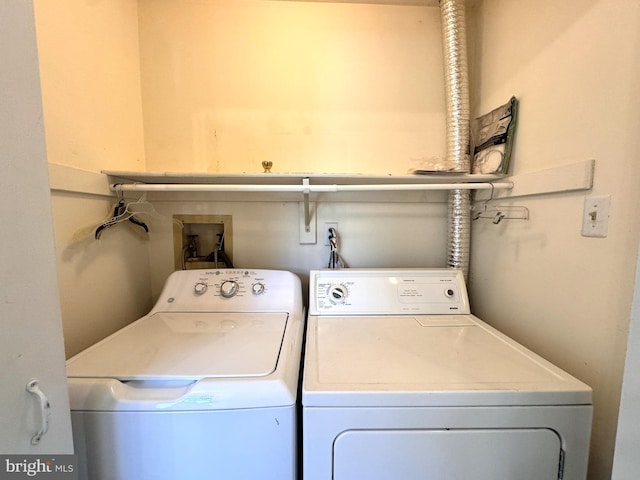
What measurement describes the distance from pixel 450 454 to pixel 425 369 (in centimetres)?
19

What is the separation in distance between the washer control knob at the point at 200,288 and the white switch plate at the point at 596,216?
142 centimetres

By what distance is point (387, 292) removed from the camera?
3.99ft

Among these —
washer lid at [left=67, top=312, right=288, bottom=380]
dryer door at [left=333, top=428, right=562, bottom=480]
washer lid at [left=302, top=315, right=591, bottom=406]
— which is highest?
washer lid at [left=67, top=312, right=288, bottom=380]

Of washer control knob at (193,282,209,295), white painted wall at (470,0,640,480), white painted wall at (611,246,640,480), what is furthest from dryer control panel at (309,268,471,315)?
white painted wall at (611,246,640,480)

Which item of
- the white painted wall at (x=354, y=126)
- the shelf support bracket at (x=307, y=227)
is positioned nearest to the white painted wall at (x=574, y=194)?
the white painted wall at (x=354, y=126)

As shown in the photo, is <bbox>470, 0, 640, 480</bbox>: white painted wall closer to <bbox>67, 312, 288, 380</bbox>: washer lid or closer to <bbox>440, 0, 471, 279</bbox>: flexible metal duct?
<bbox>440, 0, 471, 279</bbox>: flexible metal duct

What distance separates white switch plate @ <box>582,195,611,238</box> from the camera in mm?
761

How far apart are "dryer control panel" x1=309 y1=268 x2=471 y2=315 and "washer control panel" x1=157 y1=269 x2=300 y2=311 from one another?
0.15 m

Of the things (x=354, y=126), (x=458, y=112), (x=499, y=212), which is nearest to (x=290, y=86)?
(x=354, y=126)

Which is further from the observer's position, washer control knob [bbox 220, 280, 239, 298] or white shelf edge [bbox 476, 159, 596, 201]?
washer control knob [bbox 220, 280, 239, 298]

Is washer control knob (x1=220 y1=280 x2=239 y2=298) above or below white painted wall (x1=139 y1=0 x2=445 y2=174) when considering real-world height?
below

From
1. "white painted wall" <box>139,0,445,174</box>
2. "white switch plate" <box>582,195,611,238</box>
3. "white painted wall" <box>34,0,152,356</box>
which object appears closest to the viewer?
"white switch plate" <box>582,195,611,238</box>

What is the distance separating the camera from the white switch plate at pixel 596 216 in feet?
2.50

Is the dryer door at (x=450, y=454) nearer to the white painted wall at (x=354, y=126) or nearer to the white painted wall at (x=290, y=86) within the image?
the white painted wall at (x=354, y=126)
